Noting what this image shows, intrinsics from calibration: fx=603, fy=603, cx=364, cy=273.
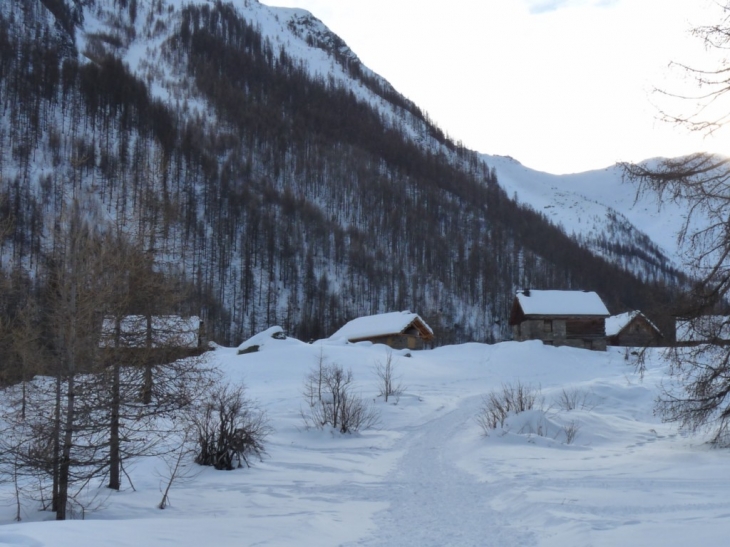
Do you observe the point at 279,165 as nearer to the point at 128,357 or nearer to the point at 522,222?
the point at 522,222

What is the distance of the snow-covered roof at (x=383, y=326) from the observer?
55606mm

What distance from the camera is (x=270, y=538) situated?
26.8 feet

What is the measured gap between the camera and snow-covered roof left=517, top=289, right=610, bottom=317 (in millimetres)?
56625

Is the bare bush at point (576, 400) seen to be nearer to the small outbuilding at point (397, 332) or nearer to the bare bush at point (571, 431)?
the bare bush at point (571, 431)

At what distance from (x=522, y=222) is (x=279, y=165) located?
60005 millimetres

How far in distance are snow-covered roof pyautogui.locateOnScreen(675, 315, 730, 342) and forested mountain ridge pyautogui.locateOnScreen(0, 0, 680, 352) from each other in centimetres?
7013

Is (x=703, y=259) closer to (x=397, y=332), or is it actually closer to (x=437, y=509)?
(x=437, y=509)

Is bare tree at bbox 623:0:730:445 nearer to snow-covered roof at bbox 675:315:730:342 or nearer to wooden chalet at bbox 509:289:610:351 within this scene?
snow-covered roof at bbox 675:315:730:342

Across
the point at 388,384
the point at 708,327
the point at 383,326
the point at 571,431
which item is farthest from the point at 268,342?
the point at 708,327

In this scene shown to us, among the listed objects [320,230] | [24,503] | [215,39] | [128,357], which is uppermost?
[215,39]

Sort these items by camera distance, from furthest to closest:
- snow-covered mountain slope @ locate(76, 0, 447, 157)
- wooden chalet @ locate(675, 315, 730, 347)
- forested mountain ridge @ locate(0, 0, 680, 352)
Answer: snow-covered mountain slope @ locate(76, 0, 447, 157) < forested mountain ridge @ locate(0, 0, 680, 352) < wooden chalet @ locate(675, 315, 730, 347)

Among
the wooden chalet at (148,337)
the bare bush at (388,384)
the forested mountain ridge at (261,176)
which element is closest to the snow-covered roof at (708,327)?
the wooden chalet at (148,337)

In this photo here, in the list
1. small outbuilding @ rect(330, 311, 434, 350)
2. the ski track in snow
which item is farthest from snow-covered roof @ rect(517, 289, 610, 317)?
the ski track in snow

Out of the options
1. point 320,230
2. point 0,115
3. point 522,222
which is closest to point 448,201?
point 522,222
